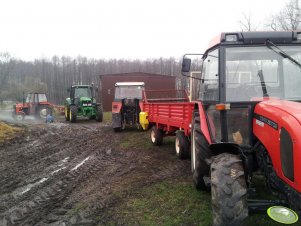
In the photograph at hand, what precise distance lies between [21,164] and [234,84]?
6.00 m

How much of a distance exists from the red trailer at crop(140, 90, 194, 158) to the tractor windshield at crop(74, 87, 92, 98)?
9.18m

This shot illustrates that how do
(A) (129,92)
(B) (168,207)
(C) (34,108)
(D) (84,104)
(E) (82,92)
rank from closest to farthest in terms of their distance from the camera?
(B) (168,207), (A) (129,92), (D) (84,104), (E) (82,92), (C) (34,108)

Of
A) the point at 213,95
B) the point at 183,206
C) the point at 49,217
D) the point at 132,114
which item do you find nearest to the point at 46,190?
the point at 49,217

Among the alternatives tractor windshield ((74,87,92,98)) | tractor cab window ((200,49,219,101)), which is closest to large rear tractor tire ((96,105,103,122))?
tractor windshield ((74,87,92,98))

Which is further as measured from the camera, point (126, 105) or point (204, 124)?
point (126, 105)

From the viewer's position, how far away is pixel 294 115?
11.4 feet

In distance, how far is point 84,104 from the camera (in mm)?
22250

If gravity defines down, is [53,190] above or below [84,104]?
below

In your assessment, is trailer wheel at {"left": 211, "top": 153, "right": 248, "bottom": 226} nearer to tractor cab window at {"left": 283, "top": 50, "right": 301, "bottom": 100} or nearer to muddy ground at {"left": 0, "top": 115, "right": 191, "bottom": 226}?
tractor cab window at {"left": 283, "top": 50, "right": 301, "bottom": 100}

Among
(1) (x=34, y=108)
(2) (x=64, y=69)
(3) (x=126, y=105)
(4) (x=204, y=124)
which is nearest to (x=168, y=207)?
(4) (x=204, y=124)

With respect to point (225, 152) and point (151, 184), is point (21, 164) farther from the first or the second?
point (225, 152)

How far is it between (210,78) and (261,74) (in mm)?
814

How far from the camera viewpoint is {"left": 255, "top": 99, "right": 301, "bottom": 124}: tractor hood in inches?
139

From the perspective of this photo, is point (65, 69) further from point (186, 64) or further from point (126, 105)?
point (186, 64)
